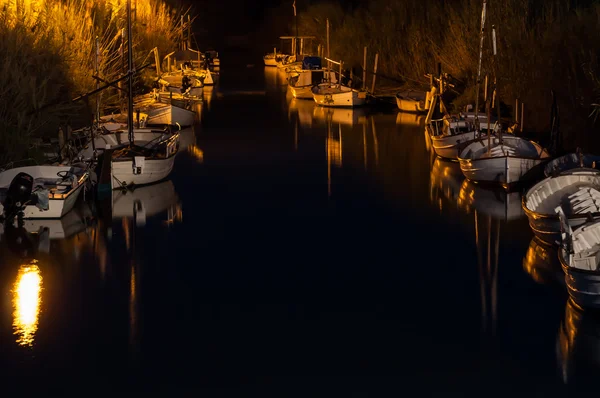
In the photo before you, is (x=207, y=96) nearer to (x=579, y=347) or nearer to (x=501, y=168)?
(x=501, y=168)

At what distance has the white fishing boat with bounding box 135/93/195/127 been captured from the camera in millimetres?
31250

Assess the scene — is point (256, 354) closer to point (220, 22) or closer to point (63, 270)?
point (63, 270)

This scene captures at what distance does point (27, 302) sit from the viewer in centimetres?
1380

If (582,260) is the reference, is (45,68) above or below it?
above

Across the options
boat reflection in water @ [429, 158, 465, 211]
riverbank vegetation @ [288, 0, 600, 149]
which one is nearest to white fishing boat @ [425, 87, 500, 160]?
boat reflection in water @ [429, 158, 465, 211]

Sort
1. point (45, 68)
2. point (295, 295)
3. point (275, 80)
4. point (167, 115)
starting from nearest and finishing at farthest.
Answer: point (295, 295)
point (45, 68)
point (167, 115)
point (275, 80)

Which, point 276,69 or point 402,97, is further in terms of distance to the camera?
point 276,69

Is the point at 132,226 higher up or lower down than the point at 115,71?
lower down

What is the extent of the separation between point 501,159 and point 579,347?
31.0ft

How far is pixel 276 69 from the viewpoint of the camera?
2945 inches

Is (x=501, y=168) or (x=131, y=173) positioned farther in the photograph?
(x=131, y=173)

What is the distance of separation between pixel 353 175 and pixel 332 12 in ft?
143

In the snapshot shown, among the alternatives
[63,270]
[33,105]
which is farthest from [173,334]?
[33,105]

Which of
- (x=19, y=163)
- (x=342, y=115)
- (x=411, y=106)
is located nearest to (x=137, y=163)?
(x=19, y=163)
